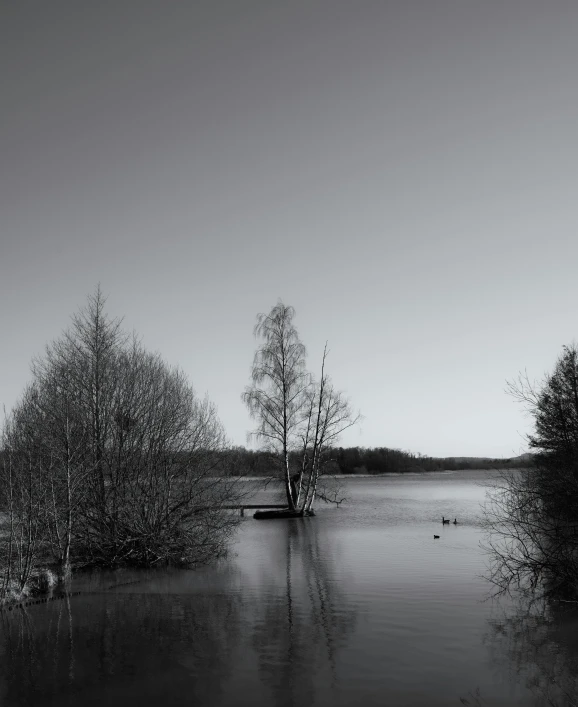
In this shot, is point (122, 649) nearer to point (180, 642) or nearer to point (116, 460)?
point (180, 642)

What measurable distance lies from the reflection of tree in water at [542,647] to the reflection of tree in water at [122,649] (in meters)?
4.80

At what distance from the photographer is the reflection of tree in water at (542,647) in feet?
29.0

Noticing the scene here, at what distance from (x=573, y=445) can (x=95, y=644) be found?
13585 mm

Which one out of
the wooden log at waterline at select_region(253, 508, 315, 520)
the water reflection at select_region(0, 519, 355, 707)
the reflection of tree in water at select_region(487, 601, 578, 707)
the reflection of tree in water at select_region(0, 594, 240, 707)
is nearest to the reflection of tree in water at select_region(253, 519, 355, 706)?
the water reflection at select_region(0, 519, 355, 707)

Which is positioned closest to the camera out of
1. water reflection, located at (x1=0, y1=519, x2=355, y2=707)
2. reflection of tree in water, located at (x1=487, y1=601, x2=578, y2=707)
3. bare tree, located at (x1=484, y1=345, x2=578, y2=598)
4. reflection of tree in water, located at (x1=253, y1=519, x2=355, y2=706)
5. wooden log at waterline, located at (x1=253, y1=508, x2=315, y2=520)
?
reflection of tree in water, located at (x1=487, y1=601, x2=578, y2=707)

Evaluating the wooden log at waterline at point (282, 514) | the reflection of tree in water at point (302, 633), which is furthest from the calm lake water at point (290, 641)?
the wooden log at waterline at point (282, 514)

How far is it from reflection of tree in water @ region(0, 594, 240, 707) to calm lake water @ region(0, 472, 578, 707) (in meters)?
0.04

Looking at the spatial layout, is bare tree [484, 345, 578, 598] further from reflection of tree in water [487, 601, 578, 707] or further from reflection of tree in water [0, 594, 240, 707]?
reflection of tree in water [0, 594, 240, 707]

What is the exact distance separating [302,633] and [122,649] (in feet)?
11.3

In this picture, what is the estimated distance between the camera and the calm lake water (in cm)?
892

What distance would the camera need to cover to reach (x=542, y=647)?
10680 millimetres

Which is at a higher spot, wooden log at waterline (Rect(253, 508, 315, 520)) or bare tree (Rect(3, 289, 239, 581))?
bare tree (Rect(3, 289, 239, 581))

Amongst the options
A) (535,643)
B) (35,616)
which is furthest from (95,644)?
(535,643)

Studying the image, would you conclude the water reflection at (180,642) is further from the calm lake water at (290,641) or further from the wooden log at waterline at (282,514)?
the wooden log at waterline at (282,514)
